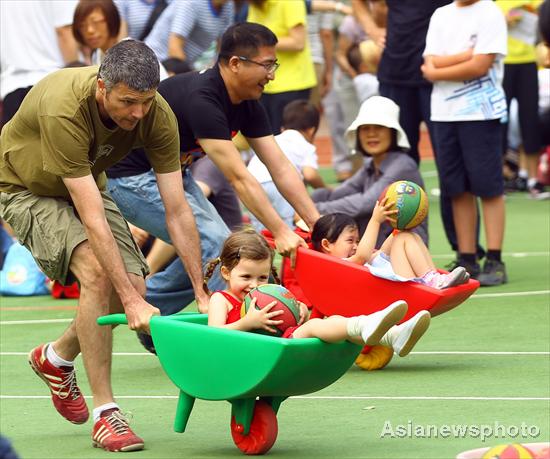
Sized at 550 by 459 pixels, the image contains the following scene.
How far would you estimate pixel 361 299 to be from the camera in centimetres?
705

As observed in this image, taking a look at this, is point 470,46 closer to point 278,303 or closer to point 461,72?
point 461,72

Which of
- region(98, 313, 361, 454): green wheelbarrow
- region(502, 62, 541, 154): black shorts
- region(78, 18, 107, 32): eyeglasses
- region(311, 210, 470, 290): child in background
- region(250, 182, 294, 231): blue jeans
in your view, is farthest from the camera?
region(502, 62, 541, 154): black shorts

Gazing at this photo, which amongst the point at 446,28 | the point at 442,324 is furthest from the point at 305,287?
the point at 446,28

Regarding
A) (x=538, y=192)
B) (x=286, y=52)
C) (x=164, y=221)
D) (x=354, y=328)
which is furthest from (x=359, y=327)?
(x=538, y=192)

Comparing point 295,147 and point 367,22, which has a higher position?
point 367,22

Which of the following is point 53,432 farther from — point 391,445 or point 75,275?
point 391,445

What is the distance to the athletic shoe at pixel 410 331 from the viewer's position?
554 cm

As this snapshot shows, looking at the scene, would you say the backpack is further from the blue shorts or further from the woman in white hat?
the blue shorts

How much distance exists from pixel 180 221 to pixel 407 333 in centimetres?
140

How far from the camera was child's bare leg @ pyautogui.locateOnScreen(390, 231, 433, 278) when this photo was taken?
Result: 7379 mm

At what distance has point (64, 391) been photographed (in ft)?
21.0

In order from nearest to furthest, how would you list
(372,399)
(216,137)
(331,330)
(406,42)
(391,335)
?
(331,330) → (391,335) → (372,399) → (216,137) → (406,42)

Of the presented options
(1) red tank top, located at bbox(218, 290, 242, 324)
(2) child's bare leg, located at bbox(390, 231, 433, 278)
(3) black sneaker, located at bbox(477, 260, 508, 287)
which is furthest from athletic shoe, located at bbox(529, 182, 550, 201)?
(1) red tank top, located at bbox(218, 290, 242, 324)

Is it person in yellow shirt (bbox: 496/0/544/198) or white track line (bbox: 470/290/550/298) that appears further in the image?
person in yellow shirt (bbox: 496/0/544/198)
